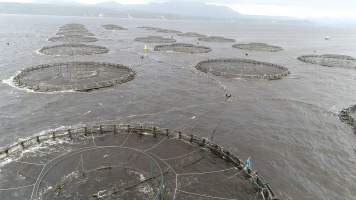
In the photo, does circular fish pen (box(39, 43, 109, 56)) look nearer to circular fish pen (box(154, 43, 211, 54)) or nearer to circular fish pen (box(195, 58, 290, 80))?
circular fish pen (box(154, 43, 211, 54))

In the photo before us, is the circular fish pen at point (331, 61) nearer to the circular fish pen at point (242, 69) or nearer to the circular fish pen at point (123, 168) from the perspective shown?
the circular fish pen at point (242, 69)

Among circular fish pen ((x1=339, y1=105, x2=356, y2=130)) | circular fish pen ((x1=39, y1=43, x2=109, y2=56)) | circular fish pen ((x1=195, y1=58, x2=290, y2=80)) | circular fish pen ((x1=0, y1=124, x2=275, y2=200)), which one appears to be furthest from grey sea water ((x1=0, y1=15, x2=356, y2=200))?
circular fish pen ((x1=39, y1=43, x2=109, y2=56))

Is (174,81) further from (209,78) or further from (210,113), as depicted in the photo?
(210,113)

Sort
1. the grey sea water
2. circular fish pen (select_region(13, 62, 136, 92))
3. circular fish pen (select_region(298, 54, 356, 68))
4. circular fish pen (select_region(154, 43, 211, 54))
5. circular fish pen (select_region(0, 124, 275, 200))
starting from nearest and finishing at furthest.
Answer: circular fish pen (select_region(0, 124, 275, 200)), the grey sea water, circular fish pen (select_region(13, 62, 136, 92)), circular fish pen (select_region(298, 54, 356, 68)), circular fish pen (select_region(154, 43, 211, 54))

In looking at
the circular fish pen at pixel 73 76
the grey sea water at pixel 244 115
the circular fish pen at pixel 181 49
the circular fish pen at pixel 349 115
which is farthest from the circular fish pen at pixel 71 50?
the circular fish pen at pixel 349 115

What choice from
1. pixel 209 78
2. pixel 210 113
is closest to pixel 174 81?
pixel 209 78

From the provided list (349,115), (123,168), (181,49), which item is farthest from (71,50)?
(349,115)
